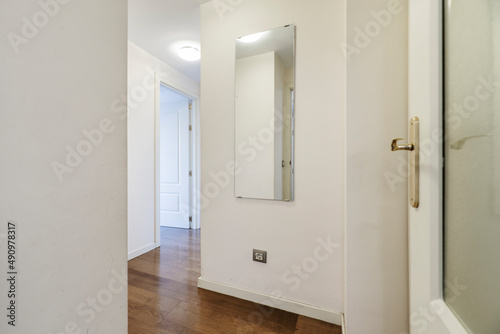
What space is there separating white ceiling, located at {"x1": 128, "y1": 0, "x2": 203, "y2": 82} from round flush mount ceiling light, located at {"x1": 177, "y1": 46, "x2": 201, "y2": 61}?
44mm

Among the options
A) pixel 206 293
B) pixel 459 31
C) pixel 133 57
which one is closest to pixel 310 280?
pixel 206 293

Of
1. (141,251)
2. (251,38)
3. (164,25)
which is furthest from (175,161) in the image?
(251,38)

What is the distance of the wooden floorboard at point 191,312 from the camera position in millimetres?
1368

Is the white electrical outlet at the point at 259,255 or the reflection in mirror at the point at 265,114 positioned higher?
the reflection in mirror at the point at 265,114

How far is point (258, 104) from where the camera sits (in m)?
1.65

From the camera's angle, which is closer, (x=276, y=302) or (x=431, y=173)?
(x=431, y=173)

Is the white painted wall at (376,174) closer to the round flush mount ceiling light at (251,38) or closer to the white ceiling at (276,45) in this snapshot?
the white ceiling at (276,45)

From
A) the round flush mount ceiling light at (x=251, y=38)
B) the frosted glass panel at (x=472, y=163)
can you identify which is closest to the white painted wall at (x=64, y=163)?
the frosted glass panel at (x=472, y=163)

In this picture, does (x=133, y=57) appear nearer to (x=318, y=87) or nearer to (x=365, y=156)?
(x=318, y=87)

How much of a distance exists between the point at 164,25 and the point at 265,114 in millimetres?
1556

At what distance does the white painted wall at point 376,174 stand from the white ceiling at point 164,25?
155 centimetres

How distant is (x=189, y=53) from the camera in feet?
8.45

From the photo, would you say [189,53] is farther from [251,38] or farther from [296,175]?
[296,175]

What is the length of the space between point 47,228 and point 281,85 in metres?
1.51
